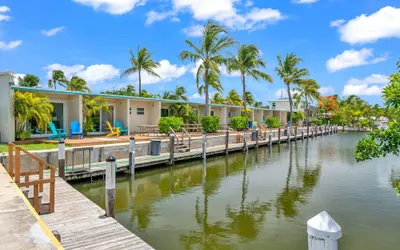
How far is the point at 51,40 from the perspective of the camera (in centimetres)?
2795

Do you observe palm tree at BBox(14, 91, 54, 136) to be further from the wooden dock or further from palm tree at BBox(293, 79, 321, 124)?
palm tree at BBox(293, 79, 321, 124)

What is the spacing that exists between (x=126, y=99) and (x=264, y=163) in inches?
421

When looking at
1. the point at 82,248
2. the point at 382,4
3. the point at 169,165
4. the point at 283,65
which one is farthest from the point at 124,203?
the point at 283,65

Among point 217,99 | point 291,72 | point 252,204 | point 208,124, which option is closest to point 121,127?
point 208,124

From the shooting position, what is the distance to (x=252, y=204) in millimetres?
9367

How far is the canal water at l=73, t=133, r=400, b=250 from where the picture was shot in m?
6.81

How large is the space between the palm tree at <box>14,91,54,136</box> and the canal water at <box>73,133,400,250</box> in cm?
528

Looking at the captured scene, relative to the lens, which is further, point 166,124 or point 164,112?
point 164,112

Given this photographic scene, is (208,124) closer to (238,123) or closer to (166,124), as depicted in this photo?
(166,124)

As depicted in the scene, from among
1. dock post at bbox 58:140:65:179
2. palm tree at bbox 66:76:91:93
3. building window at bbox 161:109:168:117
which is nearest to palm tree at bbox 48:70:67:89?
palm tree at bbox 66:76:91:93

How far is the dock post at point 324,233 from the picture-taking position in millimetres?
2084

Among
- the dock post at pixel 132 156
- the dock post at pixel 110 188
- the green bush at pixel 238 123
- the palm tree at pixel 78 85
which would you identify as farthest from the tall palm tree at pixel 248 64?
the dock post at pixel 110 188

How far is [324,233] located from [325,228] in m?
0.03

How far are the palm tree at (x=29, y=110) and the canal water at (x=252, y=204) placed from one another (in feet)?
17.3
